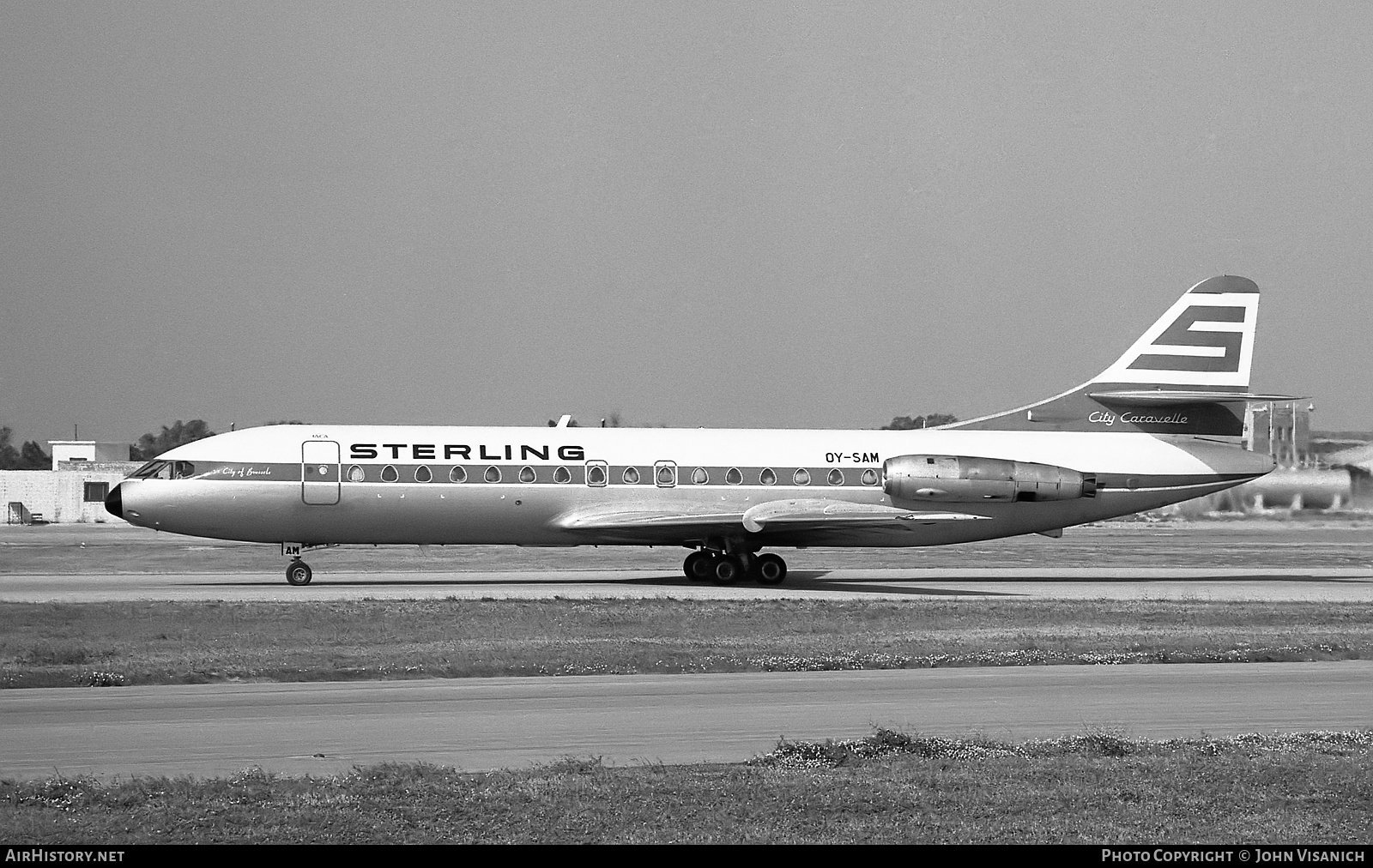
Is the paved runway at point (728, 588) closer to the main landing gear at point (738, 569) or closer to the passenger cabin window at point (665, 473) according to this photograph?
the main landing gear at point (738, 569)

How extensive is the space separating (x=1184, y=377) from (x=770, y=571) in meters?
11.5

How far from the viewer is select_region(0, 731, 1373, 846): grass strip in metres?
9.07

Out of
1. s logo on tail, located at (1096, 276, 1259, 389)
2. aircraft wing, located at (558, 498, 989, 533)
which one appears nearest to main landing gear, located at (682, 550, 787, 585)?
aircraft wing, located at (558, 498, 989, 533)

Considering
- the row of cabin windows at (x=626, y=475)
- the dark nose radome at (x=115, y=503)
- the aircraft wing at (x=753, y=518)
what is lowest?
the aircraft wing at (x=753, y=518)

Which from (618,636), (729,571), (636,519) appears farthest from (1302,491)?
(618,636)

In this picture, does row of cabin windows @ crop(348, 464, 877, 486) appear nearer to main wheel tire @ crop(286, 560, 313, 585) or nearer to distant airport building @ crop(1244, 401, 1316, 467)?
main wheel tire @ crop(286, 560, 313, 585)

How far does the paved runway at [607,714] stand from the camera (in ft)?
38.5

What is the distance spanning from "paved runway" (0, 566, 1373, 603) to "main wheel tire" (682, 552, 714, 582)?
0.36 metres

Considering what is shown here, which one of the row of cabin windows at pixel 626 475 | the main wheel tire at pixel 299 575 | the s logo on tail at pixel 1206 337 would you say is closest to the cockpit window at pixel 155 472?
the main wheel tire at pixel 299 575

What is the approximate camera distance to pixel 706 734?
42.0 ft

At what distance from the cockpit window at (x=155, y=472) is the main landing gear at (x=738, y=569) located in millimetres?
12224

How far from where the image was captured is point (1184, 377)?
35.2 metres
